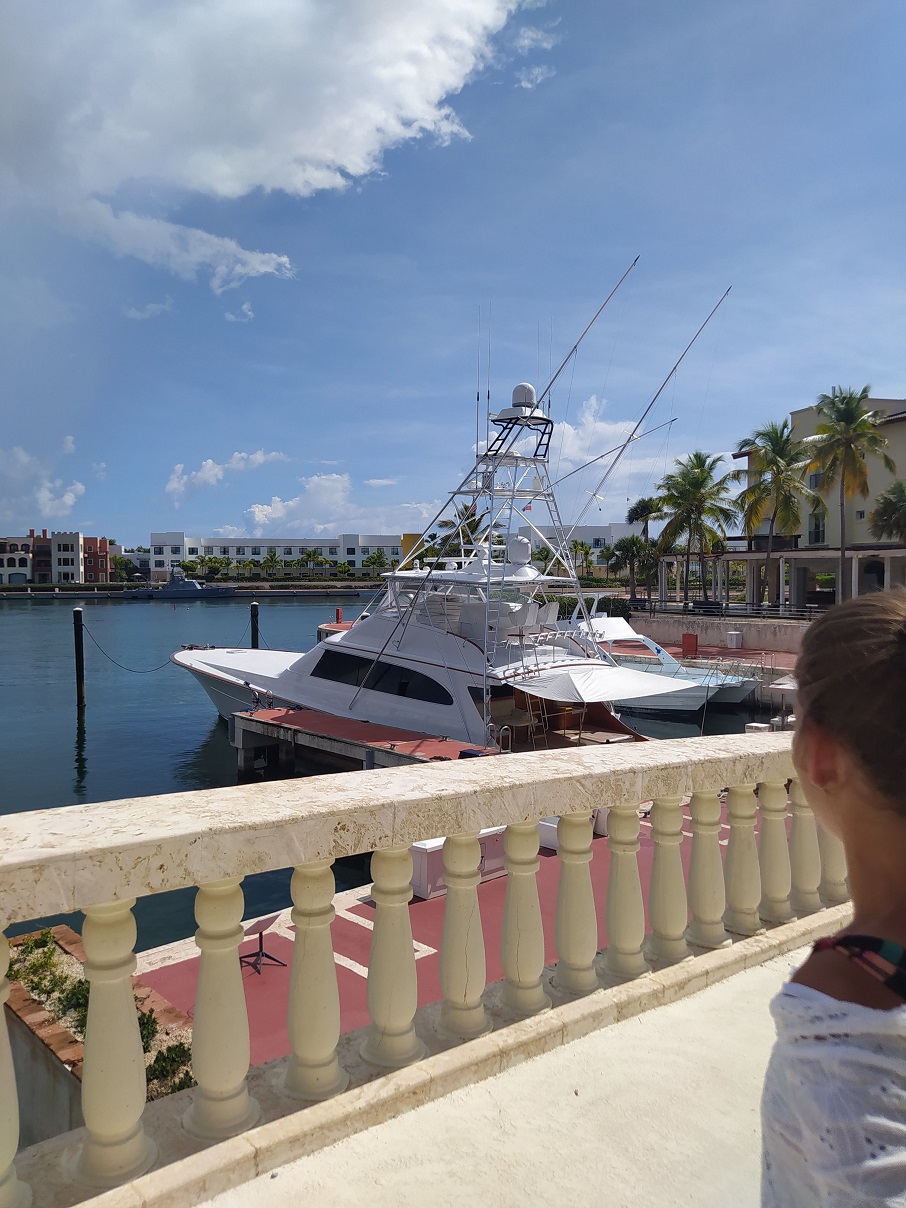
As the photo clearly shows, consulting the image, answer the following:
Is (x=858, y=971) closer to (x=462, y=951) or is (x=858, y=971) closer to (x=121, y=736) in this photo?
(x=462, y=951)

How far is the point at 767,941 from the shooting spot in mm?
3768

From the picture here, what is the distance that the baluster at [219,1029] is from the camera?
7.66ft

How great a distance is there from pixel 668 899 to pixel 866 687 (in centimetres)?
275

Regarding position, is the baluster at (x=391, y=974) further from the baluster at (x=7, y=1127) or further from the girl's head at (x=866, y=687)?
the girl's head at (x=866, y=687)

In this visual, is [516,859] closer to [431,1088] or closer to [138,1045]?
[431,1088]

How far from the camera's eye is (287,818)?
2354 mm

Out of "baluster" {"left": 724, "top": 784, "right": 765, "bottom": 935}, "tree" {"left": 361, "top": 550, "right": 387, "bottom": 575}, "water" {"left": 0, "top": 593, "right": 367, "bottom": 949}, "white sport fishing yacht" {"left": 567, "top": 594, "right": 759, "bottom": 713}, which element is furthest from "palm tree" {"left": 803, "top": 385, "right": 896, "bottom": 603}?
"tree" {"left": 361, "top": 550, "right": 387, "bottom": 575}

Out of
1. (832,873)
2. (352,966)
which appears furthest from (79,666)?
(832,873)

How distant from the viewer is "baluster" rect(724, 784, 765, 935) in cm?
381

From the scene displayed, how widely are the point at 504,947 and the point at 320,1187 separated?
3.39 ft

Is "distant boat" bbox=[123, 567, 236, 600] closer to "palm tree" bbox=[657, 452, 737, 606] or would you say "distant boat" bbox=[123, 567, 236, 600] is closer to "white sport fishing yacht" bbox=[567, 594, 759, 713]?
"palm tree" bbox=[657, 452, 737, 606]

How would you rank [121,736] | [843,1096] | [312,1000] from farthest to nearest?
[121,736] → [312,1000] → [843,1096]

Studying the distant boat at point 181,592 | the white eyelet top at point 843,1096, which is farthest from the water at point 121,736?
the distant boat at point 181,592

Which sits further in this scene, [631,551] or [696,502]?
[631,551]
